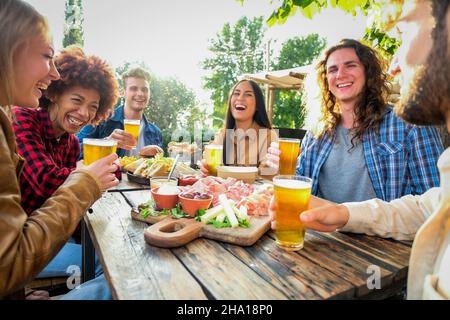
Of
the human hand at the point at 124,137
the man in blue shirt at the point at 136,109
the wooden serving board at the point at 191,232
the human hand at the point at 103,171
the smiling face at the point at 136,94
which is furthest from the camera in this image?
the smiling face at the point at 136,94

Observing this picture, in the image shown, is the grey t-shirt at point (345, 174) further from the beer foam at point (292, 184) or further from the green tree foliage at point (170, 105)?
the green tree foliage at point (170, 105)

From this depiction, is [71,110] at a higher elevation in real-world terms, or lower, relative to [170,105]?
lower

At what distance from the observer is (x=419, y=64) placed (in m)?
1.18

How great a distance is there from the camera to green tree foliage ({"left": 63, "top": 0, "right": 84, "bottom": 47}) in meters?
24.6

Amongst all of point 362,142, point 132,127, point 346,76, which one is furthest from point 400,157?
point 132,127

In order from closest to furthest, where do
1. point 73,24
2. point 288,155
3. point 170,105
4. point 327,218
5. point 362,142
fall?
1. point 327,218
2. point 288,155
3. point 362,142
4. point 170,105
5. point 73,24

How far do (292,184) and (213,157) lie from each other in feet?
4.51

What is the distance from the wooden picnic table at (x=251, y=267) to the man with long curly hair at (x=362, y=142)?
1.20 meters

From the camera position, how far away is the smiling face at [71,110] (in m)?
2.50

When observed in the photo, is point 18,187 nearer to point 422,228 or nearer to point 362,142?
point 422,228

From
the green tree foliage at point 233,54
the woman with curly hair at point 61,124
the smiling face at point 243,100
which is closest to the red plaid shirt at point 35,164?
the woman with curly hair at point 61,124

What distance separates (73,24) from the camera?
82.3ft
